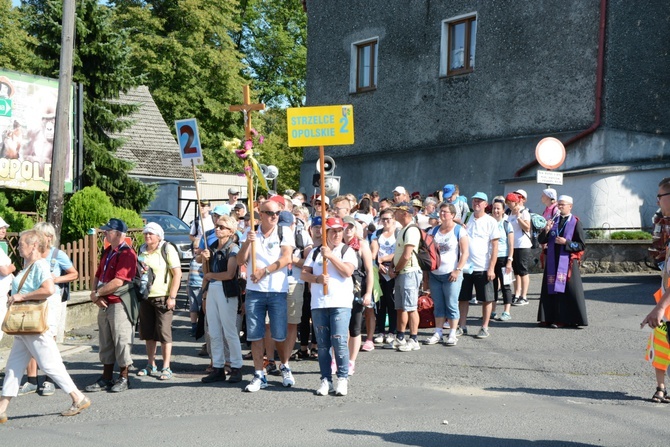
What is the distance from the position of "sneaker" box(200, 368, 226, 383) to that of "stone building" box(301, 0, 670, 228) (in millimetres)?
Result: 14025

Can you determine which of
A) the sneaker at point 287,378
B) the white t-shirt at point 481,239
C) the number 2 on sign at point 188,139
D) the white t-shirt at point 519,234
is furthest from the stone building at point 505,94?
the sneaker at point 287,378

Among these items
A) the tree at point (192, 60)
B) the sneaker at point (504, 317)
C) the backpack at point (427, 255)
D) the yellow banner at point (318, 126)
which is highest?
the tree at point (192, 60)

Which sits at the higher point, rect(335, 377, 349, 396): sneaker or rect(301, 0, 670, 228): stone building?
rect(301, 0, 670, 228): stone building

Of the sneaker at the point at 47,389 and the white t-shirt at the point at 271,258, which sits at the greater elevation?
the white t-shirt at the point at 271,258

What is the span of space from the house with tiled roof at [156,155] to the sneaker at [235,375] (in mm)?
26000

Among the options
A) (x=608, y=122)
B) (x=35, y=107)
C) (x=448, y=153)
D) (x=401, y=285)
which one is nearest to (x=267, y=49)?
(x=448, y=153)

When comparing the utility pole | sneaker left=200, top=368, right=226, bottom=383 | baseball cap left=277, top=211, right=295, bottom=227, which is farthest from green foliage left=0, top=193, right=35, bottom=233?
baseball cap left=277, top=211, right=295, bottom=227

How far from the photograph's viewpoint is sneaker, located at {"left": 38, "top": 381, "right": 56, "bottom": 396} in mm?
9031

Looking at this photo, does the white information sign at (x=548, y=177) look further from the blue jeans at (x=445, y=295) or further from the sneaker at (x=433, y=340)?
the sneaker at (x=433, y=340)

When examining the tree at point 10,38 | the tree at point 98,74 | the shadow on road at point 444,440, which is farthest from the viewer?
the tree at point 10,38

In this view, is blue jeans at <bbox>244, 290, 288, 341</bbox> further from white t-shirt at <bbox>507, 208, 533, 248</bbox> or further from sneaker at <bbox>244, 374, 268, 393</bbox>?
white t-shirt at <bbox>507, 208, 533, 248</bbox>

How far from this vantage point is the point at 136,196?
24703 mm

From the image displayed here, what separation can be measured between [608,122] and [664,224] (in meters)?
11.7

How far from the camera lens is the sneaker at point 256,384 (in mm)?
8797
